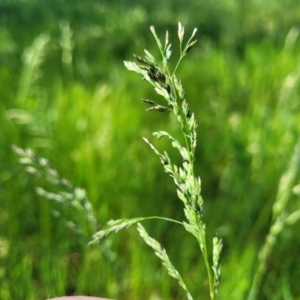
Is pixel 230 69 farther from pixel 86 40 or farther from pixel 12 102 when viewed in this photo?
pixel 12 102

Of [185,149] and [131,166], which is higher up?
[131,166]

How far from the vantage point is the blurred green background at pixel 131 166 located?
1.17 m

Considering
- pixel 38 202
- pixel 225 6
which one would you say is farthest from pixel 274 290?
pixel 225 6

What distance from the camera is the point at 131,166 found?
1522mm

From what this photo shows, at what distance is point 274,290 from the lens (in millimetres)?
1240

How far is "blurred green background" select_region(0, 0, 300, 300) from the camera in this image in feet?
3.85

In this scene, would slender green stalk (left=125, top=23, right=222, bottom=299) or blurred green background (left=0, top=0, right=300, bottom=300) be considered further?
blurred green background (left=0, top=0, right=300, bottom=300)

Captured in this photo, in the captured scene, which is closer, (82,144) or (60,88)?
(82,144)

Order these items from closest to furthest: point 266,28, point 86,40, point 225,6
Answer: point 86,40 < point 266,28 < point 225,6

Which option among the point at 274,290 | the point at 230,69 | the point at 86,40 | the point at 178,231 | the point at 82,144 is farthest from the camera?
the point at 86,40

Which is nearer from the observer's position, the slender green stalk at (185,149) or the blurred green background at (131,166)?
the slender green stalk at (185,149)

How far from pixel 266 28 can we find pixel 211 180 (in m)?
2.14

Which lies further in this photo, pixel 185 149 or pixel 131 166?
pixel 131 166

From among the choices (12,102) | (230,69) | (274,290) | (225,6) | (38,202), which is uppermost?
(225,6)
